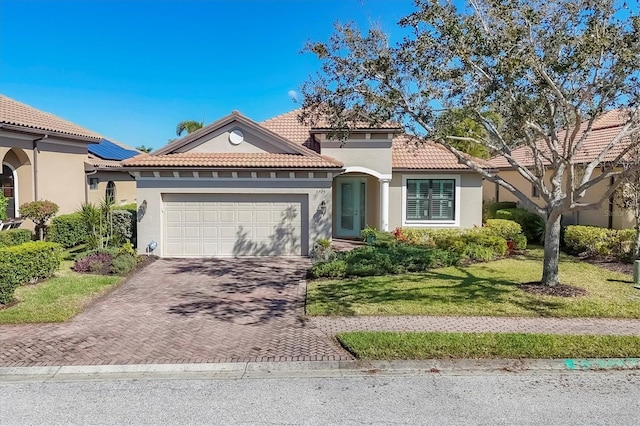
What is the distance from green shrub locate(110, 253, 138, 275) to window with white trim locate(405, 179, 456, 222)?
430 inches

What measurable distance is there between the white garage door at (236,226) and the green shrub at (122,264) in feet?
7.52

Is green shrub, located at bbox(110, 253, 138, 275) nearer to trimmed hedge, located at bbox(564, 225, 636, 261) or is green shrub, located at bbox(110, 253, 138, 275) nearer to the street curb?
the street curb

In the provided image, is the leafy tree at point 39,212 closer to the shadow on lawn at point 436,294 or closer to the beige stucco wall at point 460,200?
the shadow on lawn at point 436,294

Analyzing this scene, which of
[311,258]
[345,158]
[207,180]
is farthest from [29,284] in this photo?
[345,158]

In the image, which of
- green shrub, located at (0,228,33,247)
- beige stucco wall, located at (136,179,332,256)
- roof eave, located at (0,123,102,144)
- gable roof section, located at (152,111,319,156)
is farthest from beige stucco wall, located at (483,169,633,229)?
roof eave, located at (0,123,102,144)

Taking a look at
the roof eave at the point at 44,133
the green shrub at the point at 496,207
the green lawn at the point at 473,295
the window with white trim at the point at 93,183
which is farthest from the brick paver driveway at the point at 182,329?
the green shrub at the point at 496,207

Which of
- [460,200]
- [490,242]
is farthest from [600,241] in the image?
[460,200]

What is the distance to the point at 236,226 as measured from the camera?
15734 mm

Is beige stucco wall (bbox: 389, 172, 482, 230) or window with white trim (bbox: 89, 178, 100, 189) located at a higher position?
window with white trim (bbox: 89, 178, 100, 189)

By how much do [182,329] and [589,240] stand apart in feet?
44.6

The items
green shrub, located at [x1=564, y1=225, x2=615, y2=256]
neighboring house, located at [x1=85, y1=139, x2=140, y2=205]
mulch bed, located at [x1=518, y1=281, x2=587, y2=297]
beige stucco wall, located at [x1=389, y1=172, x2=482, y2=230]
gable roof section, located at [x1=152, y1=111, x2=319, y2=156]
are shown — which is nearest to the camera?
mulch bed, located at [x1=518, y1=281, x2=587, y2=297]

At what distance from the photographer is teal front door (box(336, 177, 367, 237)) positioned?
19875mm

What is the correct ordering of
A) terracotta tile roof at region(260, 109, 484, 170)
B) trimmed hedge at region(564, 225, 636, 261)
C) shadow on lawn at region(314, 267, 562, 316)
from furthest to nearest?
terracotta tile roof at region(260, 109, 484, 170) → trimmed hedge at region(564, 225, 636, 261) → shadow on lawn at region(314, 267, 562, 316)

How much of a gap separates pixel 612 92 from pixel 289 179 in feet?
30.5
